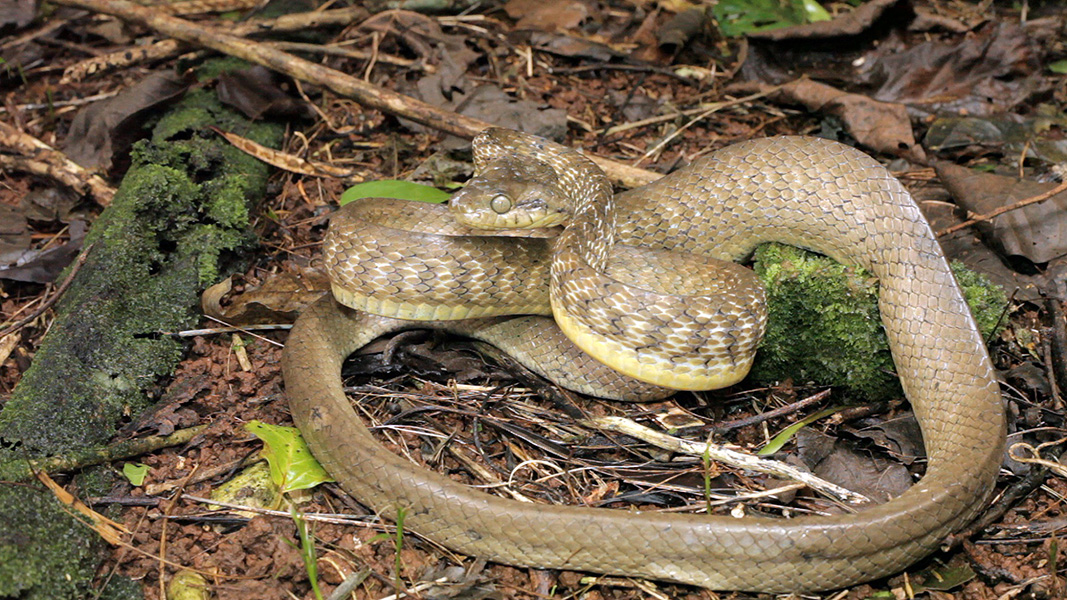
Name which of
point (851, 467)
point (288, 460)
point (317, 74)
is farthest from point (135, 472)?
point (851, 467)

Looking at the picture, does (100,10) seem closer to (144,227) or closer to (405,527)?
(144,227)

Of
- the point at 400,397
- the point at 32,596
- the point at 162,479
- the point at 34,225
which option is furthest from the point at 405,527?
the point at 34,225

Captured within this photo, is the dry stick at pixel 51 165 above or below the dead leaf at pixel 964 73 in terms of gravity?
below

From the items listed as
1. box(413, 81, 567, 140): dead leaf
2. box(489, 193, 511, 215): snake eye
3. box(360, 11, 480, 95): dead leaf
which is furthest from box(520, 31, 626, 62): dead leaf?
box(489, 193, 511, 215): snake eye

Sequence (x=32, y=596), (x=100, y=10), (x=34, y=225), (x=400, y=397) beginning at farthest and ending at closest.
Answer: (x=100, y=10), (x=34, y=225), (x=400, y=397), (x=32, y=596)

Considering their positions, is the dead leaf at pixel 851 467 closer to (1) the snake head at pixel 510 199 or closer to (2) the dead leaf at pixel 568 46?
(1) the snake head at pixel 510 199

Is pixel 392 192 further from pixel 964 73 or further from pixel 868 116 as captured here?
pixel 964 73

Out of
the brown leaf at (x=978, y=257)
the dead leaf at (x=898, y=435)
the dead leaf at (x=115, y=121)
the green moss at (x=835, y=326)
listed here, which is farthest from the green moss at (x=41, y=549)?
the brown leaf at (x=978, y=257)
